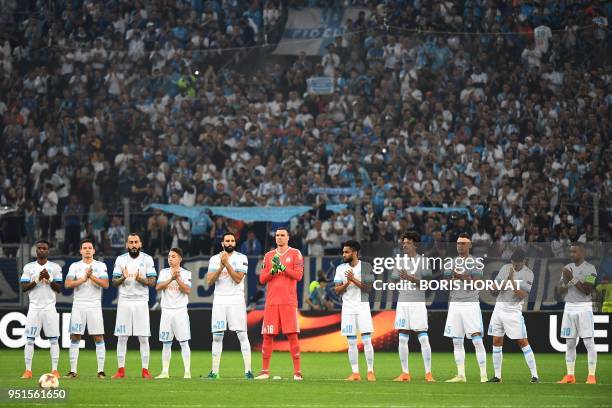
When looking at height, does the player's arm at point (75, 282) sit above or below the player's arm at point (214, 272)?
below

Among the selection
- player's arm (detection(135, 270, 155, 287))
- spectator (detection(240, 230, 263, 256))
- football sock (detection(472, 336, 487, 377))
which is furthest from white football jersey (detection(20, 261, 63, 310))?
spectator (detection(240, 230, 263, 256))

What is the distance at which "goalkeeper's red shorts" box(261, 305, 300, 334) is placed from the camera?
1747cm

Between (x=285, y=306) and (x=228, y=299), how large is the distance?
3.03ft

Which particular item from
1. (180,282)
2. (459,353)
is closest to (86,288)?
(180,282)

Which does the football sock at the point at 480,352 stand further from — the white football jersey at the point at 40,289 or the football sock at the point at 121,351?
the white football jersey at the point at 40,289

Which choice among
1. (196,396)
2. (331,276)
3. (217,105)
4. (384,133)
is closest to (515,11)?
(384,133)

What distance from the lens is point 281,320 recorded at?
17.5 m

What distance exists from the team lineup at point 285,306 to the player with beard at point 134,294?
0.01 metres

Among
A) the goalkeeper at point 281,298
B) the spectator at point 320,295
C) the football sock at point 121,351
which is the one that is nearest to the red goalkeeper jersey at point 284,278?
the goalkeeper at point 281,298

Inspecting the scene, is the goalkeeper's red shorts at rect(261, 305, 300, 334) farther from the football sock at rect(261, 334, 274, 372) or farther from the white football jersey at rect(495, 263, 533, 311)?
the white football jersey at rect(495, 263, 533, 311)

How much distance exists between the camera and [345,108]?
102 feet

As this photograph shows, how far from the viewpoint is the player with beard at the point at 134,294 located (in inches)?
711

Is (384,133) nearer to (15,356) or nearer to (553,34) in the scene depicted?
(553,34)

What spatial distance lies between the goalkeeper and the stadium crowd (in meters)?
7.11
